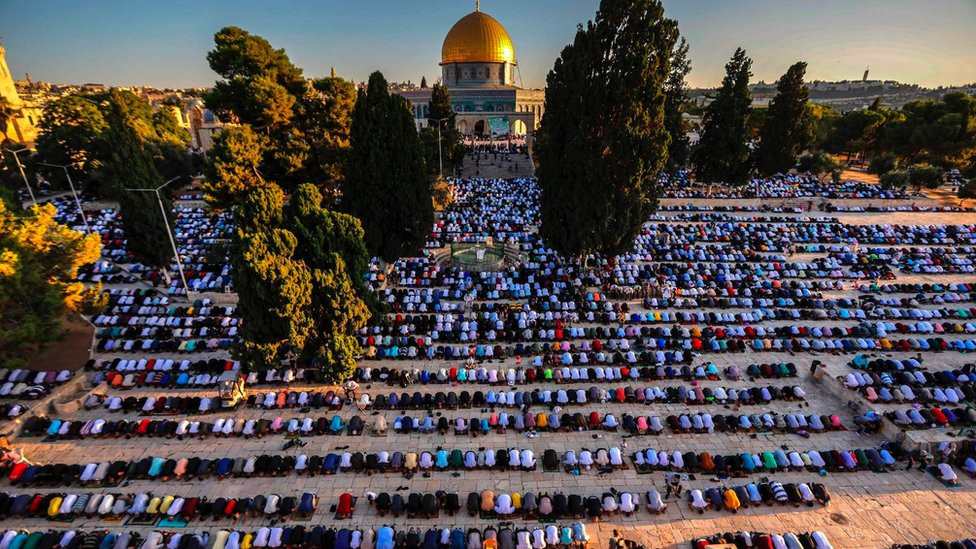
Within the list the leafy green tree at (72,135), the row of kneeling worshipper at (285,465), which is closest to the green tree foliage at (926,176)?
the row of kneeling worshipper at (285,465)

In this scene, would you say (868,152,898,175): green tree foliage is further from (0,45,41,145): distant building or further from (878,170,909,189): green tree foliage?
(0,45,41,145): distant building

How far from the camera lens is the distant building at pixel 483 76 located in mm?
84875

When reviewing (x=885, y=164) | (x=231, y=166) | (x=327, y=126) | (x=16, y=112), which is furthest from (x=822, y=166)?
(x=16, y=112)

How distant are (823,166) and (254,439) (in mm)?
70102

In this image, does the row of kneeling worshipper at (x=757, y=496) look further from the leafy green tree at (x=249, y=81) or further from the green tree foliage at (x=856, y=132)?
the green tree foliage at (x=856, y=132)

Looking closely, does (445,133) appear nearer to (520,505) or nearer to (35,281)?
(35,281)

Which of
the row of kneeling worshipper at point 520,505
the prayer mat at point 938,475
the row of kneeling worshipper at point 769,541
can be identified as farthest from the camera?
the prayer mat at point 938,475

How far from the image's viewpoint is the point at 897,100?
173 m

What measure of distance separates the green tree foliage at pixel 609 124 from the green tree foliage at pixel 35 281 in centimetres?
2778

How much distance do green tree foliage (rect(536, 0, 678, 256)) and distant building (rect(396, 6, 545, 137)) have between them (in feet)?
188

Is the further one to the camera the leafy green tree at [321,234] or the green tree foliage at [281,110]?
the green tree foliage at [281,110]

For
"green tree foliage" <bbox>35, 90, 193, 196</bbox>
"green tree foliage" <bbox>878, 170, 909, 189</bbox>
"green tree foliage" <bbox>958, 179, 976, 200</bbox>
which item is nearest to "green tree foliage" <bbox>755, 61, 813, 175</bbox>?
"green tree foliage" <bbox>878, 170, 909, 189</bbox>

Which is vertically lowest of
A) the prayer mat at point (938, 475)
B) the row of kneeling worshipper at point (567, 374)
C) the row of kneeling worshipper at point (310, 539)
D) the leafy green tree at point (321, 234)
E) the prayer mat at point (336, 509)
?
the prayer mat at point (938, 475)

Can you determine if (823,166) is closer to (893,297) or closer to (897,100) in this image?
(893,297)
